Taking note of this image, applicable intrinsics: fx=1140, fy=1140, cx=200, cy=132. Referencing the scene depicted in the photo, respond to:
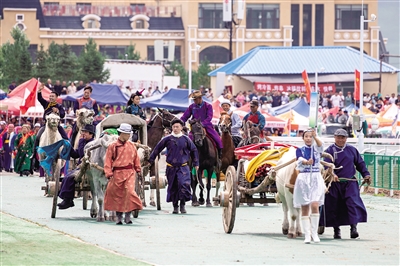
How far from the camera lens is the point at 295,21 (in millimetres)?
115000

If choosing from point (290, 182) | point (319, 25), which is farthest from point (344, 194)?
point (319, 25)

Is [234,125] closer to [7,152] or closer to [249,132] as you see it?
[249,132]

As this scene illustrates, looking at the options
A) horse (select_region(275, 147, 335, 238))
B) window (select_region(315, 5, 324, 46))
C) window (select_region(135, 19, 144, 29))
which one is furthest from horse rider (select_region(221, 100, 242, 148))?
window (select_region(315, 5, 324, 46))

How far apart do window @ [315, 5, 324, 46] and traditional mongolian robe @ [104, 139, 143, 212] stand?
96747 millimetres

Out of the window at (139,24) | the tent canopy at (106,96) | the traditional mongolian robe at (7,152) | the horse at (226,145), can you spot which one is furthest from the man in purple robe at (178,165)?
the window at (139,24)

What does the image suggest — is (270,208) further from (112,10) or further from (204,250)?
(112,10)

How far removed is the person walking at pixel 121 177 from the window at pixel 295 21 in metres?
96.7

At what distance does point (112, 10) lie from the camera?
111688 mm

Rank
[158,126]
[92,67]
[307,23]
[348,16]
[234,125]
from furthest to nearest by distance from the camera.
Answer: [307,23] < [348,16] < [92,67] < [234,125] < [158,126]

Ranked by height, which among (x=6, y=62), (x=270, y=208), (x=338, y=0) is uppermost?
(x=338, y=0)

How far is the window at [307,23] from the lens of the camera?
374 ft

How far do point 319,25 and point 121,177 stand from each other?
320 ft

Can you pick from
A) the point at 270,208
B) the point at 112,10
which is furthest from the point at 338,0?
the point at 270,208

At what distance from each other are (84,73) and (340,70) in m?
19.9
